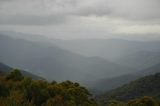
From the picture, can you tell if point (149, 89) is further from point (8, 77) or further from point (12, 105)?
point (12, 105)

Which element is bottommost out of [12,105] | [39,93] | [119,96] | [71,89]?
[12,105]

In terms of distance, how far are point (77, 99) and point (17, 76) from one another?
998 centimetres

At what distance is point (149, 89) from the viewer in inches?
7771

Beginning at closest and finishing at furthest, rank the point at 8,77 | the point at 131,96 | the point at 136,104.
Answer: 1. the point at 8,77
2. the point at 136,104
3. the point at 131,96

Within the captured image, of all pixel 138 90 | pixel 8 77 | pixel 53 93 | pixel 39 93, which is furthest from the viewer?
pixel 138 90

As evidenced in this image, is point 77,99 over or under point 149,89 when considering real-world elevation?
under

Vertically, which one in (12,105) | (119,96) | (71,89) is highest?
(119,96)

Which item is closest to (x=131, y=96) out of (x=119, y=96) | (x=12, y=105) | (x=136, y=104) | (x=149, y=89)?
(x=119, y=96)

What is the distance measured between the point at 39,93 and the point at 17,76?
11845mm

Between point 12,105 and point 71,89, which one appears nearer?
point 12,105

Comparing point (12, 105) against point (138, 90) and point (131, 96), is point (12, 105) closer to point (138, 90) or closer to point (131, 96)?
point (131, 96)

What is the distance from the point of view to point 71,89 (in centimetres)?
5259

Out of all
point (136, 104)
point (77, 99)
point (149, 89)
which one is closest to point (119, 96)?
point (149, 89)

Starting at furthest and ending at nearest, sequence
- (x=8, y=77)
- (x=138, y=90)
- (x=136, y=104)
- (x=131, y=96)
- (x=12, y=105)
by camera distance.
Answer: (x=138, y=90) < (x=131, y=96) < (x=136, y=104) < (x=8, y=77) < (x=12, y=105)
